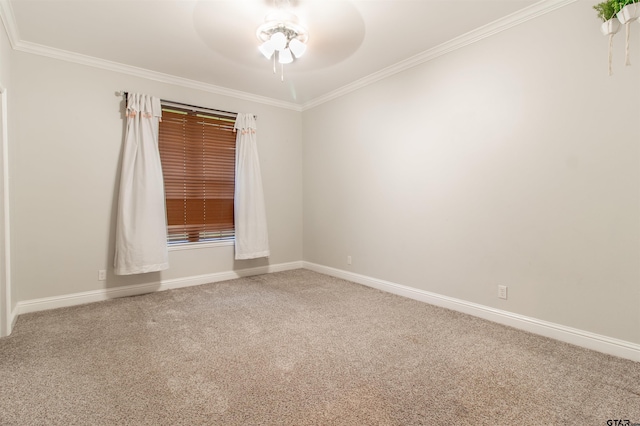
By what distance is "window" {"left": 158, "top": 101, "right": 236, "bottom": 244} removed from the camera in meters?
3.96

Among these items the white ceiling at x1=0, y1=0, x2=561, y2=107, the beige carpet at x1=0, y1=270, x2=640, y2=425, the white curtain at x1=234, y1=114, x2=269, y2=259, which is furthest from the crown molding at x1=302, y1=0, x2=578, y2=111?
the beige carpet at x1=0, y1=270, x2=640, y2=425

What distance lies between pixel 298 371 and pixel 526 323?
198 centimetres

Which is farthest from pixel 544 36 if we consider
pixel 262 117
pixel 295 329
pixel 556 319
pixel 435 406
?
pixel 262 117

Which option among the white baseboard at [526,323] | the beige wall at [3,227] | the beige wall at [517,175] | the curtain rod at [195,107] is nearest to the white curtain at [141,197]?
the curtain rod at [195,107]

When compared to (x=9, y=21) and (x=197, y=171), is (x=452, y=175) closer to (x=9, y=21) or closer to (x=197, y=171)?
(x=197, y=171)

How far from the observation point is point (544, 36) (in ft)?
8.19

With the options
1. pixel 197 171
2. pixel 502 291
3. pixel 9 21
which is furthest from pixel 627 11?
pixel 9 21

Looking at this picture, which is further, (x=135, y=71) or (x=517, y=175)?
(x=135, y=71)

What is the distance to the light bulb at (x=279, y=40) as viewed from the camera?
2432 millimetres

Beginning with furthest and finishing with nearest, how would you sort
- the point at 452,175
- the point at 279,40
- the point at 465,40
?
the point at 452,175, the point at 465,40, the point at 279,40

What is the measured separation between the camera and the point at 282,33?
8.10 ft

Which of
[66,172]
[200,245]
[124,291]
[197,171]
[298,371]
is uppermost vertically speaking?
[197,171]

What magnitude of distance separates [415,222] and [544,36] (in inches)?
76.8

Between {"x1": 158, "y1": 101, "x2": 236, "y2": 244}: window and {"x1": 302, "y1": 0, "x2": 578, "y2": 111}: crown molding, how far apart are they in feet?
6.05
